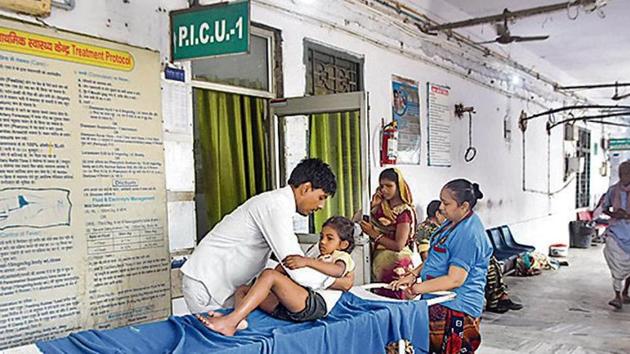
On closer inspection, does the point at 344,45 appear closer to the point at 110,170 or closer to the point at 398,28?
the point at 398,28

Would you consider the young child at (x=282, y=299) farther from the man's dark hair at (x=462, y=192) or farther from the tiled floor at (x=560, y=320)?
the tiled floor at (x=560, y=320)

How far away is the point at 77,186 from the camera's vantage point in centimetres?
317

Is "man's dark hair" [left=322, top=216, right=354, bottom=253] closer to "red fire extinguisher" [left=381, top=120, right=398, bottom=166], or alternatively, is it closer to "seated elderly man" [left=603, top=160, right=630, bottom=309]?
"red fire extinguisher" [left=381, top=120, right=398, bottom=166]

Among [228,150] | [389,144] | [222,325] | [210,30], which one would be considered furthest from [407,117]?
[222,325]

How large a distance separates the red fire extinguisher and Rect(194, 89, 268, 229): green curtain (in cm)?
165

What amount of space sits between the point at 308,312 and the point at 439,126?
465 centimetres

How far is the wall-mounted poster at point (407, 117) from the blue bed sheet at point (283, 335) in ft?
10.2

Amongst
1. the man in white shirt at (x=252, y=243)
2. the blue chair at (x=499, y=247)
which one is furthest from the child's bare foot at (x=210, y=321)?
the blue chair at (x=499, y=247)

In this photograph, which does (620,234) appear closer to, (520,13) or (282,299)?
(520,13)

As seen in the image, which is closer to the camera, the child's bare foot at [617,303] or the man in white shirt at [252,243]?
the man in white shirt at [252,243]

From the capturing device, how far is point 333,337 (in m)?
2.93

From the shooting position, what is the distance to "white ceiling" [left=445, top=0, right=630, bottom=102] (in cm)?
726

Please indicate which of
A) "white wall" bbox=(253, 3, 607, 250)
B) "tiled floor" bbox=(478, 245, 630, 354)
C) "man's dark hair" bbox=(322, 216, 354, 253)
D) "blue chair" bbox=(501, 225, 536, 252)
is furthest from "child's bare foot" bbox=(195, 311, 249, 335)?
"blue chair" bbox=(501, 225, 536, 252)

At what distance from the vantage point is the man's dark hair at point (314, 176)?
9.77ft
